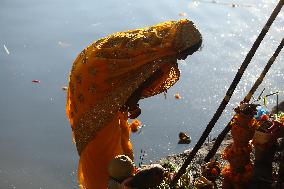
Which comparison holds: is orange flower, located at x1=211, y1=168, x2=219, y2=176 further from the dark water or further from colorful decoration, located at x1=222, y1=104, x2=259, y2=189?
the dark water

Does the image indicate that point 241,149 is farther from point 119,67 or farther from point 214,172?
point 119,67

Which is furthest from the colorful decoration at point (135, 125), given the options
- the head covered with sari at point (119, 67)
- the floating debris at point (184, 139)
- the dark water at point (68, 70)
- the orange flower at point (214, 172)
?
the head covered with sari at point (119, 67)

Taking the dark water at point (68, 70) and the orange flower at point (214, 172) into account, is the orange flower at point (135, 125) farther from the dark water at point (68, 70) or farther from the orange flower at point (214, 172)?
the orange flower at point (214, 172)

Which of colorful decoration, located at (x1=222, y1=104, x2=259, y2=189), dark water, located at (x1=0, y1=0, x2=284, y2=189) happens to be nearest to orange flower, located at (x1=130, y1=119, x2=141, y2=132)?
dark water, located at (x1=0, y1=0, x2=284, y2=189)

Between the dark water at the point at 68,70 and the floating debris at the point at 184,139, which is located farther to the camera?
the floating debris at the point at 184,139

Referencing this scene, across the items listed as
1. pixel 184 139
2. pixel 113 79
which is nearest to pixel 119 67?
pixel 113 79

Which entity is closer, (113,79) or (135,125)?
(113,79)
